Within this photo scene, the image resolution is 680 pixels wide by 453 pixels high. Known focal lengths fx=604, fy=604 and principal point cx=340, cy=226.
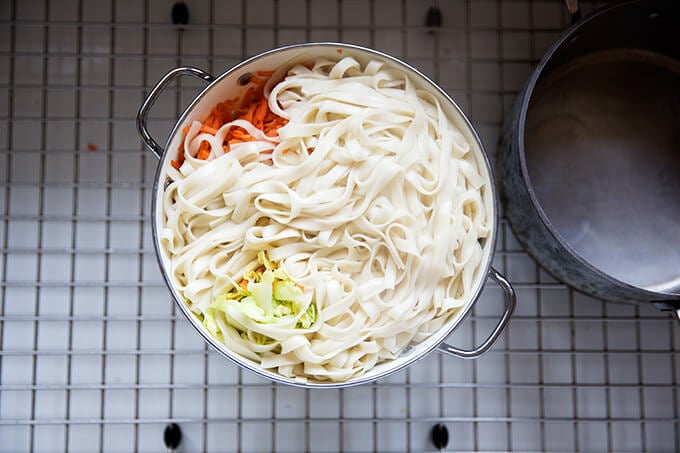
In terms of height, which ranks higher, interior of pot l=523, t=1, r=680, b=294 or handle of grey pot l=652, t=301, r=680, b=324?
interior of pot l=523, t=1, r=680, b=294

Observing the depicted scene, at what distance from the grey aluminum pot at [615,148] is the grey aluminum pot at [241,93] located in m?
0.17

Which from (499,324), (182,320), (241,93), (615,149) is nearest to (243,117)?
(241,93)

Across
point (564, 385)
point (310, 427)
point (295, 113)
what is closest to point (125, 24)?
point (295, 113)

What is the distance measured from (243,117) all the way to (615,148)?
0.70 meters

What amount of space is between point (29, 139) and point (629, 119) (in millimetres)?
1149

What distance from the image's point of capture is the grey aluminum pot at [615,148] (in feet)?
3.66

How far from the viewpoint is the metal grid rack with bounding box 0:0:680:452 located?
1.14 metres

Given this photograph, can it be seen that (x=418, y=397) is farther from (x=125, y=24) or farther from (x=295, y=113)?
(x=125, y=24)

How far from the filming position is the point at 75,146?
116cm

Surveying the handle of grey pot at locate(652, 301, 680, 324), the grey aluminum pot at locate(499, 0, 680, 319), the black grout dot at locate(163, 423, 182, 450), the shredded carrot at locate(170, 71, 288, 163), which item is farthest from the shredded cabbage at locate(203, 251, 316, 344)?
the handle of grey pot at locate(652, 301, 680, 324)

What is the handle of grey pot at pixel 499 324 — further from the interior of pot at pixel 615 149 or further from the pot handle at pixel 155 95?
the pot handle at pixel 155 95

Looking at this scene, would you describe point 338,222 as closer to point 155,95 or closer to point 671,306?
point 155,95

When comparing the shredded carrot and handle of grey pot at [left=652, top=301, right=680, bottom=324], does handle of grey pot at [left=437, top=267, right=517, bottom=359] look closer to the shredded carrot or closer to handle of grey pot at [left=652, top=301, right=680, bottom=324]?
handle of grey pot at [left=652, top=301, right=680, bottom=324]

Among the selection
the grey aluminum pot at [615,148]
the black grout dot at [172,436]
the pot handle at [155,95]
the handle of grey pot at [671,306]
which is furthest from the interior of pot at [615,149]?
the black grout dot at [172,436]
